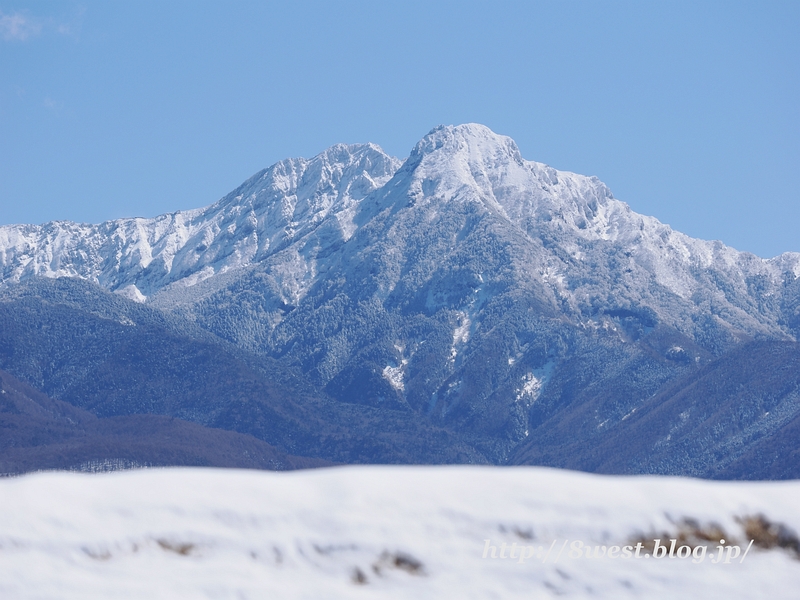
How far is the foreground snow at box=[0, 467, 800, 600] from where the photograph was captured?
2066 cm

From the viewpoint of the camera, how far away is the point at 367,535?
69.8 ft

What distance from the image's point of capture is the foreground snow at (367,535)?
67.8ft

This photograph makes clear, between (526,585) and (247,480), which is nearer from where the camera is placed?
(526,585)

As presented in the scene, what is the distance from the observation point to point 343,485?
22.1 metres

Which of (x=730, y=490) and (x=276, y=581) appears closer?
(x=276, y=581)

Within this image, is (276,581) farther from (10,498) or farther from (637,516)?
(637,516)

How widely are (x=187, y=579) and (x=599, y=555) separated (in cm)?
709

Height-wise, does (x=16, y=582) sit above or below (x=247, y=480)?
below

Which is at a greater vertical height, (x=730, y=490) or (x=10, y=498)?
(x=730, y=490)

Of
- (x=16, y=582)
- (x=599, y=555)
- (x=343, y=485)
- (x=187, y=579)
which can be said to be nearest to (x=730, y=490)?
(x=599, y=555)

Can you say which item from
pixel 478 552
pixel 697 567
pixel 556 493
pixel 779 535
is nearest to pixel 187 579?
pixel 478 552

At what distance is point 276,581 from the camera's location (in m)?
20.6

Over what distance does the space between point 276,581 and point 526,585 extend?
424 centimetres

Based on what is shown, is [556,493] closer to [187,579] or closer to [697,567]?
[697,567]
